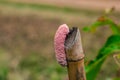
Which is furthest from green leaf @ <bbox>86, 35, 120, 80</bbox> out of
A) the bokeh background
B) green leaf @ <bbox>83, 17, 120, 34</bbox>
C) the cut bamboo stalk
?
the bokeh background

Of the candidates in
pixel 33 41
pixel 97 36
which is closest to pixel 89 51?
pixel 97 36

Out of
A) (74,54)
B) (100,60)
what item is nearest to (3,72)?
(100,60)

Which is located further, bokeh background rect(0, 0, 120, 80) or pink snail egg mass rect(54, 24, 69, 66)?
bokeh background rect(0, 0, 120, 80)

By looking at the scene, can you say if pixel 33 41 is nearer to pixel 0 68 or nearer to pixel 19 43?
pixel 19 43

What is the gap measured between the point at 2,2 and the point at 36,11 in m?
0.57

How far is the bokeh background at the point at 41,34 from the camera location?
11.2 feet

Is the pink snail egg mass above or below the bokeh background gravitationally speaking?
below

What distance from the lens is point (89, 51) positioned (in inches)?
144

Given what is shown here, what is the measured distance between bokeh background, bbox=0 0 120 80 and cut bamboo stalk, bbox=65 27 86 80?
2.28 meters

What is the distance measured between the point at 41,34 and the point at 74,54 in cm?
348

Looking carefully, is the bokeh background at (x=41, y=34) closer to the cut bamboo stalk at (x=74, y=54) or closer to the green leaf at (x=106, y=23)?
the green leaf at (x=106, y=23)

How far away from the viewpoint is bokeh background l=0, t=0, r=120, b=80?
340cm

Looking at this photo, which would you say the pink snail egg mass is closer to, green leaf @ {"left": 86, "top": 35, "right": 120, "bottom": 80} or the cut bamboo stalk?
the cut bamboo stalk

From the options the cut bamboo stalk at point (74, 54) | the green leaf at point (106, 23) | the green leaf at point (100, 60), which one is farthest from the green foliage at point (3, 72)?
the cut bamboo stalk at point (74, 54)
